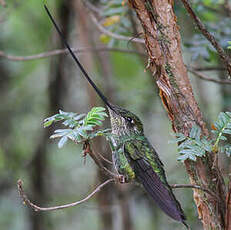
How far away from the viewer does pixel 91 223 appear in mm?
5902

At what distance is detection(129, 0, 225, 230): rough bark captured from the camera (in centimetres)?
179

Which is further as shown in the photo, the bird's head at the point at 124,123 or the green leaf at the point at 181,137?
the bird's head at the point at 124,123

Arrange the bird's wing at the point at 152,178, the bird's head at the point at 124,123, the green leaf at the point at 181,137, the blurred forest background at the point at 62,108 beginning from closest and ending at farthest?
the green leaf at the point at 181,137
the bird's wing at the point at 152,178
the bird's head at the point at 124,123
the blurred forest background at the point at 62,108

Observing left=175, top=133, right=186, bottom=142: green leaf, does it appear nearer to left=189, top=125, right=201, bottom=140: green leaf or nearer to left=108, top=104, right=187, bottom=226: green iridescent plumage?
left=189, top=125, right=201, bottom=140: green leaf

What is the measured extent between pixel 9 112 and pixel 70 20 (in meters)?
1.38

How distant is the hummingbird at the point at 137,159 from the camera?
187cm

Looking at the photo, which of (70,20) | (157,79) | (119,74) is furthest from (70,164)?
(157,79)

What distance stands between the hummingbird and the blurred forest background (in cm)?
160

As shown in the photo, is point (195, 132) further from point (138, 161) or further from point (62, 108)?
point (62, 108)

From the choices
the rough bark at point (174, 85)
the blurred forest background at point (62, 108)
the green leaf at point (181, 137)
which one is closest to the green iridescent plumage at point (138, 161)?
the rough bark at point (174, 85)

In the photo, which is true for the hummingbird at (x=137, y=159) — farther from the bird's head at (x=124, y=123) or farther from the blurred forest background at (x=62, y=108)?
the blurred forest background at (x=62, y=108)

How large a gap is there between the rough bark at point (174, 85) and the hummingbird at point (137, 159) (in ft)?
0.48

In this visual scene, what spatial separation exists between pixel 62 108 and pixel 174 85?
123 inches

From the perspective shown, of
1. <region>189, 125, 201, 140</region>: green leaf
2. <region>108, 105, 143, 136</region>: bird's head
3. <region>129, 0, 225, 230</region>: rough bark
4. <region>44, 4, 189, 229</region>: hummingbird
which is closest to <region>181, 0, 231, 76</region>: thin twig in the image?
<region>129, 0, 225, 230</region>: rough bark
